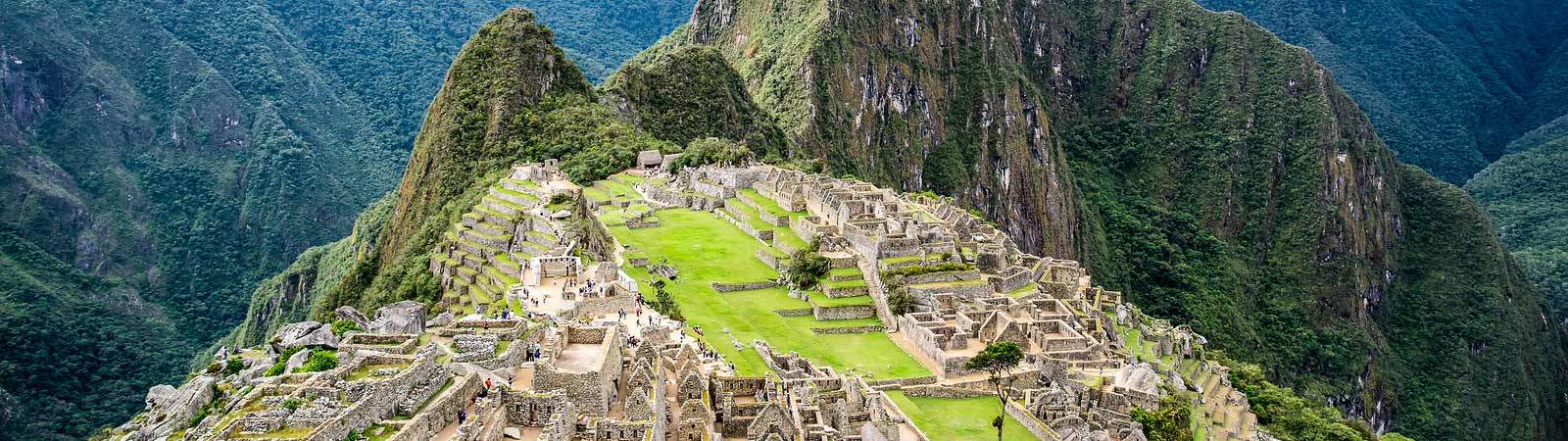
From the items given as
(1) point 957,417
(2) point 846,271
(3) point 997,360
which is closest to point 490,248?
(2) point 846,271

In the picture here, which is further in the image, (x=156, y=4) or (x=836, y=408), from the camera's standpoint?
(x=156, y=4)

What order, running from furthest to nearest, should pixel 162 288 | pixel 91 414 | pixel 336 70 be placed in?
pixel 336 70
pixel 162 288
pixel 91 414

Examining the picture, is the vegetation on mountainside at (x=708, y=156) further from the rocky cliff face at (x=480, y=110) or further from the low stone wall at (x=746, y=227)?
the rocky cliff face at (x=480, y=110)

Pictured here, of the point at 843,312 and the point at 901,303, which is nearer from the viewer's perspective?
the point at 901,303

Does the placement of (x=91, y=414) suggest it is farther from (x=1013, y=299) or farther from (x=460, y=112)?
(x=1013, y=299)

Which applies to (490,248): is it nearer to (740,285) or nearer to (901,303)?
(740,285)

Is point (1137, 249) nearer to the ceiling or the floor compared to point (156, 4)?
nearer to the floor

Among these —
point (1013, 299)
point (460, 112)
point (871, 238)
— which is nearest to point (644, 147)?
point (460, 112)
